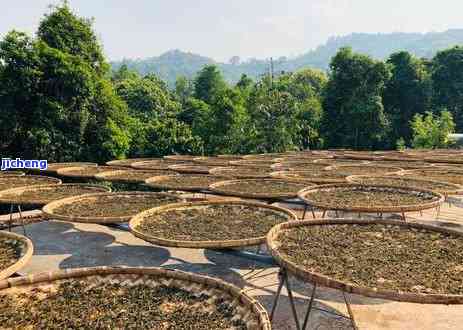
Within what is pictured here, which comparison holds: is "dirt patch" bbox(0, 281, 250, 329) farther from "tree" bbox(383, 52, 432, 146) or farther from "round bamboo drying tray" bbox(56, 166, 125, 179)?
"tree" bbox(383, 52, 432, 146)

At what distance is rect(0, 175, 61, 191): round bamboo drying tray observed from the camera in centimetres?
1038

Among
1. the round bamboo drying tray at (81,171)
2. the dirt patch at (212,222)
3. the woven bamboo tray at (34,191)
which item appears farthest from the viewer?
the round bamboo drying tray at (81,171)

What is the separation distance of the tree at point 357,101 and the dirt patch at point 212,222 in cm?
2489

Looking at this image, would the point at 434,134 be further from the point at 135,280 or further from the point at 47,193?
the point at 135,280

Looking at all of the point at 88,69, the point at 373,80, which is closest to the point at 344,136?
the point at 373,80

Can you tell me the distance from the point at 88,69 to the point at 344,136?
19096 mm

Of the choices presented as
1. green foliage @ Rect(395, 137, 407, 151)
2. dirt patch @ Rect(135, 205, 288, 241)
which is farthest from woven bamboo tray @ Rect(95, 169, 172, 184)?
green foliage @ Rect(395, 137, 407, 151)

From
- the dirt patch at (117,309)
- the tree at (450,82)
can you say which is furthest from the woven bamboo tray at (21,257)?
the tree at (450,82)

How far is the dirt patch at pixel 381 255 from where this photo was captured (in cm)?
374

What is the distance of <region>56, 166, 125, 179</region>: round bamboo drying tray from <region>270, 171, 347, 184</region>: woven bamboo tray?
5.42 metres

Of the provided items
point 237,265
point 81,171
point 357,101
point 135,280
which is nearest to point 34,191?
point 81,171

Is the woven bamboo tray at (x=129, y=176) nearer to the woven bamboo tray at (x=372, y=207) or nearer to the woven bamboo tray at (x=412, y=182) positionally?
the woven bamboo tray at (x=372, y=207)

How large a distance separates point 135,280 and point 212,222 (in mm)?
2197

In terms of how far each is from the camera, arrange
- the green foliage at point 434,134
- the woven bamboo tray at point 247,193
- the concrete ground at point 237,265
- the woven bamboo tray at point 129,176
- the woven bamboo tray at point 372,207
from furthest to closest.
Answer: the green foliage at point 434,134
the woven bamboo tray at point 129,176
the woven bamboo tray at point 247,193
the woven bamboo tray at point 372,207
the concrete ground at point 237,265
